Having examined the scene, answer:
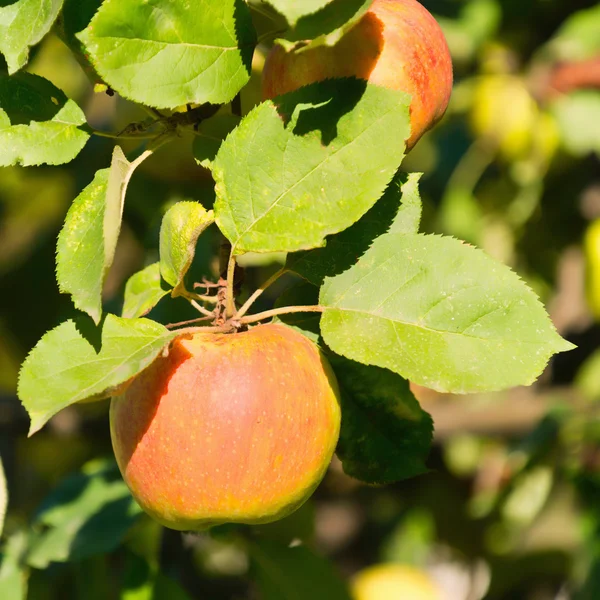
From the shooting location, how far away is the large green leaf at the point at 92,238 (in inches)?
22.6

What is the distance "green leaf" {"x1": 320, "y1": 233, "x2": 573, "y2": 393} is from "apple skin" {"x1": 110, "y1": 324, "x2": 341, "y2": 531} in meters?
0.05

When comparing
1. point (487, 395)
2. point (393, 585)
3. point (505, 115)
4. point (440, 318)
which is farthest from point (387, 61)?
point (393, 585)

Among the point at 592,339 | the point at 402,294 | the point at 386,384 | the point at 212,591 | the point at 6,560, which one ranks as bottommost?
the point at 212,591

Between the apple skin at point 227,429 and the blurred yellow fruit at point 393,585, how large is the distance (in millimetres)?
1102

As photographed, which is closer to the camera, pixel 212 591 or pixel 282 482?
pixel 282 482

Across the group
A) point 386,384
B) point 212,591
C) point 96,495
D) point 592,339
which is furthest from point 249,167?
point 592,339

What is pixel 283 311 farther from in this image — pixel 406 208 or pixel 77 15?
pixel 77 15

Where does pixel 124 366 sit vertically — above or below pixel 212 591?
above

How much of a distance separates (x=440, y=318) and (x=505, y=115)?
112cm

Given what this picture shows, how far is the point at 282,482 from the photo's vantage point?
63 cm

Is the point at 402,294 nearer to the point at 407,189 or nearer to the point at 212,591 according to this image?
the point at 407,189

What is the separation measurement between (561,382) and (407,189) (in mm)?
1369

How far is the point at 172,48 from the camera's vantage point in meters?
0.63

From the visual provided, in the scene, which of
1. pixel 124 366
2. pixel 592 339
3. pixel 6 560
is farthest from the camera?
pixel 592 339
